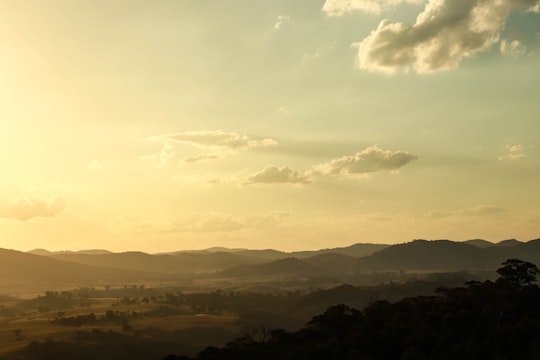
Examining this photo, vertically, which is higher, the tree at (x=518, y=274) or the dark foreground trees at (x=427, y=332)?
the tree at (x=518, y=274)

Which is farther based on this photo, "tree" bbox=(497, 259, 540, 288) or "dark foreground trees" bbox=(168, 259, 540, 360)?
"tree" bbox=(497, 259, 540, 288)

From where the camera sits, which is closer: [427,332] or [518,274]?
[427,332]

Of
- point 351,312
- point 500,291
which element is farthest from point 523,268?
point 351,312

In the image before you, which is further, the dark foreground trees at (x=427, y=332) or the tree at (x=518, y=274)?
the tree at (x=518, y=274)

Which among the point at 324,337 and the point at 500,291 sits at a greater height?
the point at 500,291

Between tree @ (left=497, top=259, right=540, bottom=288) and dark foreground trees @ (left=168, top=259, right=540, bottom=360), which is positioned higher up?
tree @ (left=497, top=259, right=540, bottom=288)

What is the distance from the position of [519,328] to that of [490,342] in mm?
4127

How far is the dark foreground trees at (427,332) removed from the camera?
233ft

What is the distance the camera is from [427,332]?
7525cm

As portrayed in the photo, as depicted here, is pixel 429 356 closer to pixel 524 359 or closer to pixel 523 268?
pixel 524 359

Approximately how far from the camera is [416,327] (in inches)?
3105

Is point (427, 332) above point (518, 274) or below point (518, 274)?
below

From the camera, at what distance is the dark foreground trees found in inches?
2790

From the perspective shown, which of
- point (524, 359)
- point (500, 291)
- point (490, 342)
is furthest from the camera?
point (500, 291)
